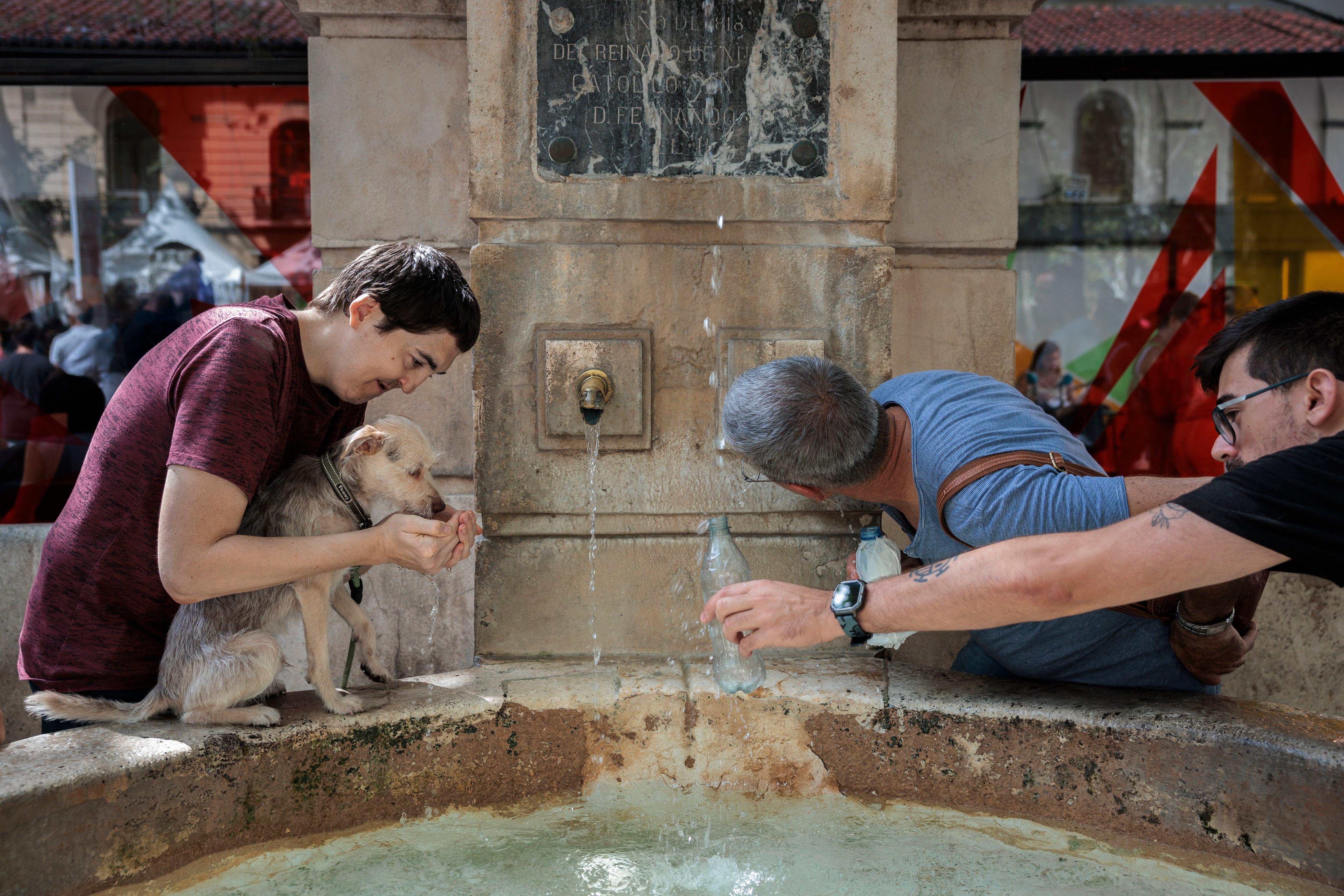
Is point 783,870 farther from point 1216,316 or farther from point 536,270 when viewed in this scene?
point 1216,316

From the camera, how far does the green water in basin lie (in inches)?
82.0

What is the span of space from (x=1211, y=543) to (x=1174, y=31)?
8.41 m

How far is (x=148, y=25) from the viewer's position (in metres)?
6.38

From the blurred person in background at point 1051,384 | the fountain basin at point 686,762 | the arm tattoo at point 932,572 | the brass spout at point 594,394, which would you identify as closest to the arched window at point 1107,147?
the blurred person in background at point 1051,384

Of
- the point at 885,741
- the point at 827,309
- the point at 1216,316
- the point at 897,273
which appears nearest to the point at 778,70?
the point at 827,309

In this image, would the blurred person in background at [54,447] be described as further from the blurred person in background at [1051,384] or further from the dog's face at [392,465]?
the blurred person in background at [1051,384]

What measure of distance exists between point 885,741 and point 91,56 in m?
6.52

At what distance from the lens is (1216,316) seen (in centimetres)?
658

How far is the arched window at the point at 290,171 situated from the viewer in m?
6.13

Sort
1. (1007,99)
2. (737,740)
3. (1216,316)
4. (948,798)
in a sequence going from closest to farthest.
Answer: (948,798) < (737,740) < (1007,99) < (1216,316)

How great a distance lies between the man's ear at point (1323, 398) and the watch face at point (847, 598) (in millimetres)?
1033

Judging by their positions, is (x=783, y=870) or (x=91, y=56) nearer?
(x=783, y=870)

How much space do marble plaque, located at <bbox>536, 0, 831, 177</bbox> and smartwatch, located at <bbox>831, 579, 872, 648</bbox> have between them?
1.56 m

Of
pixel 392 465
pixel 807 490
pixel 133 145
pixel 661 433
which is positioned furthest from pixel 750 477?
pixel 133 145
